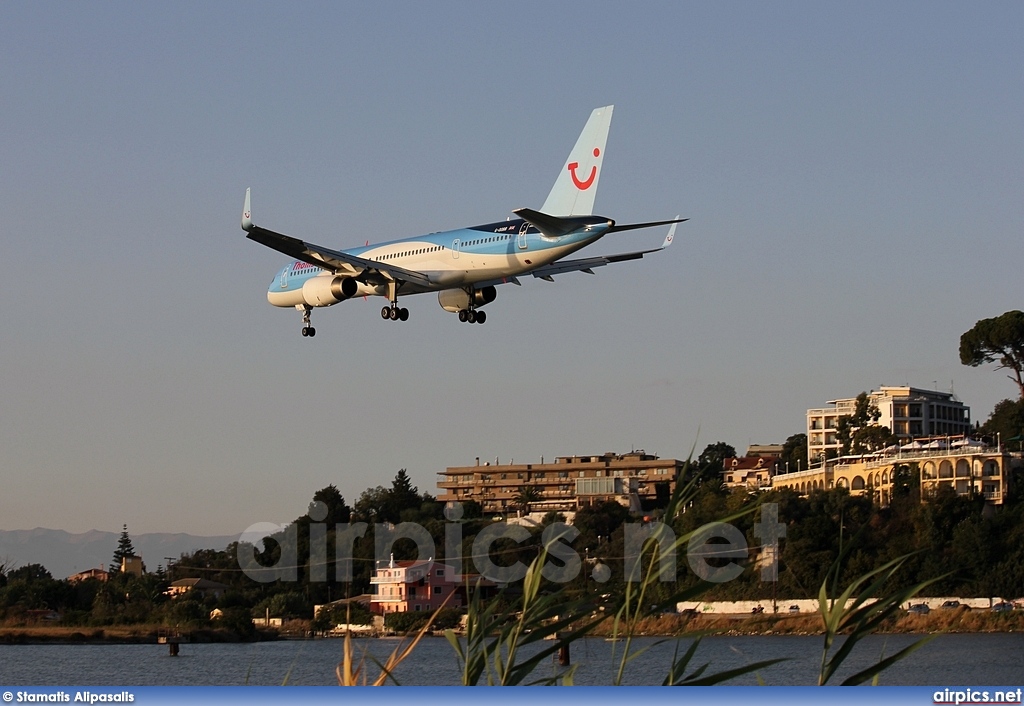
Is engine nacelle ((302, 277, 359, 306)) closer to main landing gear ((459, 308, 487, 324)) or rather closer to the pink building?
main landing gear ((459, 308, 487, 324))

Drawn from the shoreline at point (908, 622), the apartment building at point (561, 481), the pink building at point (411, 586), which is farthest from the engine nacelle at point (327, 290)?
the apartment building at point (561, 481)

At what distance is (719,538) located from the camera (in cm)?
8150

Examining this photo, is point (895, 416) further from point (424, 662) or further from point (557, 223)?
point (557, 223)

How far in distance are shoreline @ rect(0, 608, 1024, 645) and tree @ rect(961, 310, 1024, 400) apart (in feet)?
144

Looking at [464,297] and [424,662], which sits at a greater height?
[464,297]

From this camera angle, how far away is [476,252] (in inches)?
1501

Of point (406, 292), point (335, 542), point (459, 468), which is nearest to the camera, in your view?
point (406, 292)

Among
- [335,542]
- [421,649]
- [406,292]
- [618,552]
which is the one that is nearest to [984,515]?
[618,552]

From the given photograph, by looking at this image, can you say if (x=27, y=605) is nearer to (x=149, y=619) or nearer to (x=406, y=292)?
(x=149, y=619)

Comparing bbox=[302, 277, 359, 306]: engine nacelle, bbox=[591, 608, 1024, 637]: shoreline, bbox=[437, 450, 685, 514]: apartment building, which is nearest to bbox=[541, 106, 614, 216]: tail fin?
bbox=[302, 277, 359, 306]: engine nacelle

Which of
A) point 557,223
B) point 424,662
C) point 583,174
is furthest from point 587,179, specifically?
point 424,662

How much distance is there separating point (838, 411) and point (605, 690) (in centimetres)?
14572

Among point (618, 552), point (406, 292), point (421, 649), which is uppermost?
point (406, 292)

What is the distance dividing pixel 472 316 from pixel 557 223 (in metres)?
6.13
